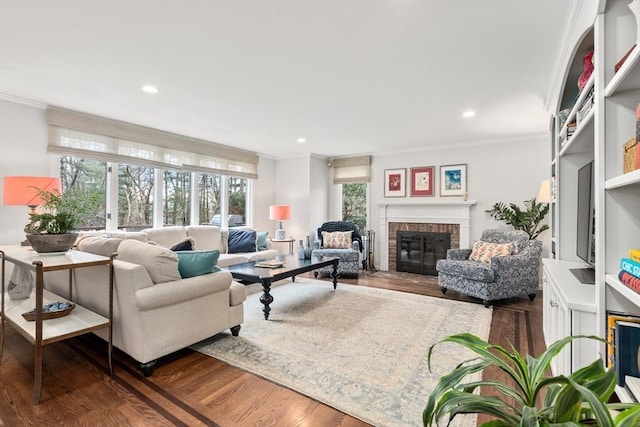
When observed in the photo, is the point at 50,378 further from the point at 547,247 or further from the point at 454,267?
the point at 547,247

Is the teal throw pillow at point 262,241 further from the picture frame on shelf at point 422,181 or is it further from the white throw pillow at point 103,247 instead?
the white throw pillow at point 103,247

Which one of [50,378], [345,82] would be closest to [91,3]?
[345,82]

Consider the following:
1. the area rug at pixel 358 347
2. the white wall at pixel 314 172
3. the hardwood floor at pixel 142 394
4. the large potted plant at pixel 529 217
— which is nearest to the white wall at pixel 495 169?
the white wall at pixel 314 172

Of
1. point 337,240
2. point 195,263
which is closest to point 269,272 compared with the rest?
point 195,263

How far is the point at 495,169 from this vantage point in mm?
4949

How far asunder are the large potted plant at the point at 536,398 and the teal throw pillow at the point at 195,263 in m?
2.15

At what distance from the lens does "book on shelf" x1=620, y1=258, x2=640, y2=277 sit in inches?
42.4

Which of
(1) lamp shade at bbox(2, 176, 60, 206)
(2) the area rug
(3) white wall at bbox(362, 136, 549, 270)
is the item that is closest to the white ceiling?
(3) white wall at bbox(362, 136, 549, 270)

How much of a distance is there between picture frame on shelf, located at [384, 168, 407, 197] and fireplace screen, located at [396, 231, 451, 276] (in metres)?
0.77

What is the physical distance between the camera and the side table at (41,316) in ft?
5.89

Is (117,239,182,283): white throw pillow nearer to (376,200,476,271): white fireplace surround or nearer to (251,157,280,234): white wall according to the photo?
(251,157,280,234): white wall

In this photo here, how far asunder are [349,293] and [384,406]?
7.73 feet

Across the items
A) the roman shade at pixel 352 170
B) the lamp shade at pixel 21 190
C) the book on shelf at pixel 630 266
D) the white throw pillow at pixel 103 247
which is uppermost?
the roman shade at pixel 352 170

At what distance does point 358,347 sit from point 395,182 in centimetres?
394
